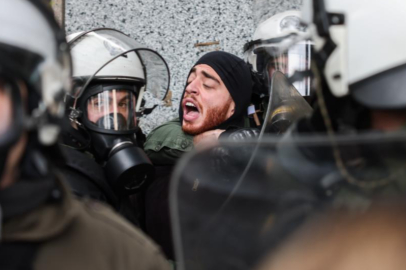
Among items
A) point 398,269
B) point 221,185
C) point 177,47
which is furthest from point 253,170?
point 177,47

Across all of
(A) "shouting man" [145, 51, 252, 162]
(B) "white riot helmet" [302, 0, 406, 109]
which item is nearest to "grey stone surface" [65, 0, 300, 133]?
(A) "shouting man" [145, 51, 252, 162]

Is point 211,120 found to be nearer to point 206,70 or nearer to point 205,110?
point 205,110

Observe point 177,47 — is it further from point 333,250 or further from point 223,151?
point 333,250

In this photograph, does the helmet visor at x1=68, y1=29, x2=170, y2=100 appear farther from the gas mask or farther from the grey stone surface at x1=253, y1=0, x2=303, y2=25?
the grey stone surface at x1=253, y1=0, x2=303, y2=25

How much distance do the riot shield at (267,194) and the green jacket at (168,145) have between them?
1.94 m

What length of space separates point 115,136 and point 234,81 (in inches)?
35.1

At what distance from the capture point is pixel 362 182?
4.15 ft

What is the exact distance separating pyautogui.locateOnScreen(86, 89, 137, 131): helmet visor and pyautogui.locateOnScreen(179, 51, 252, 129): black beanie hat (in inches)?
20.6

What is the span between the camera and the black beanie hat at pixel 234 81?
3568 millimetres

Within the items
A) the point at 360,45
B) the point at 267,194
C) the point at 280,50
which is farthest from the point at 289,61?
the point at 267,194

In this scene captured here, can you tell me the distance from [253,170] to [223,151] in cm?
10

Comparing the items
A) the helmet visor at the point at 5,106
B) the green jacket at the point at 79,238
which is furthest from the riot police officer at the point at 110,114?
the helmet visor at the point at 5,106

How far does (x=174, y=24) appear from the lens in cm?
425

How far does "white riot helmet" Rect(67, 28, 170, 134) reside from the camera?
9.86 feet
